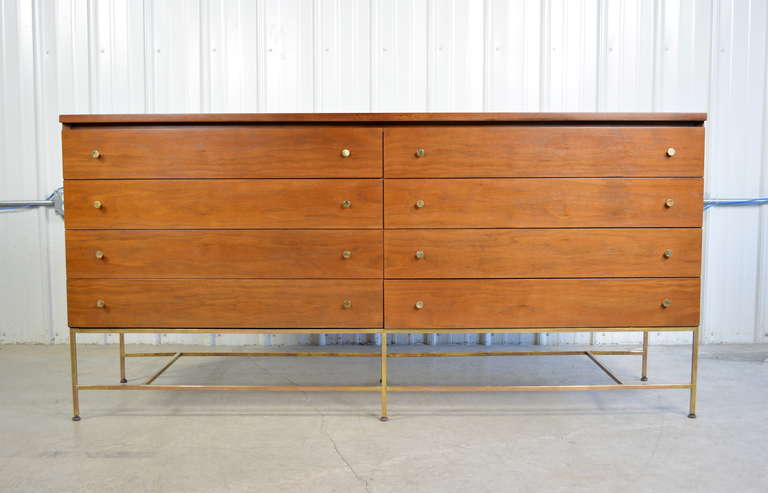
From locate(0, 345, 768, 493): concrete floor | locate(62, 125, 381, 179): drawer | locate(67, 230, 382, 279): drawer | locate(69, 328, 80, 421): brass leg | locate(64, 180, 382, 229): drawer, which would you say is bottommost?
locate(0, 345, 768, 493): concrete floor

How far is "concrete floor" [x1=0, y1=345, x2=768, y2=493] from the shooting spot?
5.74 feet

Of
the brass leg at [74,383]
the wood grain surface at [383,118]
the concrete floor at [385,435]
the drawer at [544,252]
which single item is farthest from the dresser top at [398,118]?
the concrete floor at [385,435]

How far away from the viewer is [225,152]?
2133 millimetres

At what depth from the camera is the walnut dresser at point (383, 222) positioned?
6.98ft

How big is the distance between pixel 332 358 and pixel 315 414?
0.90 metres

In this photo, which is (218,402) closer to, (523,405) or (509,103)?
(523,405)

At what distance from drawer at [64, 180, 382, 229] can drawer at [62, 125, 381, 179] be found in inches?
1.6

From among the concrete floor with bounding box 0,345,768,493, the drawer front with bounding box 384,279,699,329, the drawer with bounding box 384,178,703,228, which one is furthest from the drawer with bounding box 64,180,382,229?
the concrete floor with bounding box 0,345,768,493

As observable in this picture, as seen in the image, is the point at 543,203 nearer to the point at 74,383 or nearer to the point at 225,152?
the point at 225,152

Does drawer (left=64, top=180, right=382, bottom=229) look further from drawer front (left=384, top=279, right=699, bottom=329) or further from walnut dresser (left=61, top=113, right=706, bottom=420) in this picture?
drawer front (left=384, top=279, right=699, bottom=329)

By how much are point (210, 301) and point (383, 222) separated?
Answer: 30.9 inches

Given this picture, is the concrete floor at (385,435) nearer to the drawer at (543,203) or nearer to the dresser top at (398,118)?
the drawer at (543,203)

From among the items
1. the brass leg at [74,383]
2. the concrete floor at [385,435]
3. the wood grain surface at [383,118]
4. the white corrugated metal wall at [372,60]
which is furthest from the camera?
the white corrugated metal wall at [372,60]

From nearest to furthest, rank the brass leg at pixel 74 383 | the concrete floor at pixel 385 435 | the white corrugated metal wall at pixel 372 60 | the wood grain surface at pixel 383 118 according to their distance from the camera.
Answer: the concrete floor at pixel 385 435
the wood grain surface at pixel 383 118
the brass leg at pixel 74 383
the white corrugated metal wall at pixel 372 60
